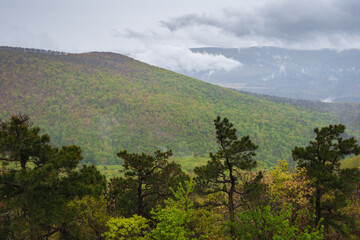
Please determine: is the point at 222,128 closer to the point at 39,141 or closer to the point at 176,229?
the point at 176,229

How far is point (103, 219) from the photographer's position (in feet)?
72.8

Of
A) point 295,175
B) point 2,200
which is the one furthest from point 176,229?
point 295,175

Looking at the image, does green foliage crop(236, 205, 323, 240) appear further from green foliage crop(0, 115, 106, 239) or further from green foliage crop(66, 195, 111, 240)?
green foliage crop(66, 195, 111, 240)

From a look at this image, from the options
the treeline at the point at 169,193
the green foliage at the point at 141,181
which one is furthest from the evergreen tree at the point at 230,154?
the green foliage at the point at 141,181

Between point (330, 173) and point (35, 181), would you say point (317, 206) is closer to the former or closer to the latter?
point (330, 173)

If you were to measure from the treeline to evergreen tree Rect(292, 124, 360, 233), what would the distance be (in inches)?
3.1

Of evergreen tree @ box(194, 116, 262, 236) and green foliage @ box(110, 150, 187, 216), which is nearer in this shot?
evergreen tree @ box(194, 116, 262, 236)

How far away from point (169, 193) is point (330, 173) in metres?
14.2

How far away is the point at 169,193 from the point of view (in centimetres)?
2422

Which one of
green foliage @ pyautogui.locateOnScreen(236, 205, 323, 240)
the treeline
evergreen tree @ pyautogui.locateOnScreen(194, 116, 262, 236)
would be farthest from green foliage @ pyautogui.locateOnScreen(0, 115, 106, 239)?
green foliage @ pyautogui.locateOnScreen(236, 205, 323, 240)

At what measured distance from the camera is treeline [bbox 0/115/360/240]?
1440 cm

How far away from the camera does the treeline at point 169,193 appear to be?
47.2 ft

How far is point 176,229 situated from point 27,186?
8903 millimetres

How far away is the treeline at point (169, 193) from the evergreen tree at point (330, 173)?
8cm
